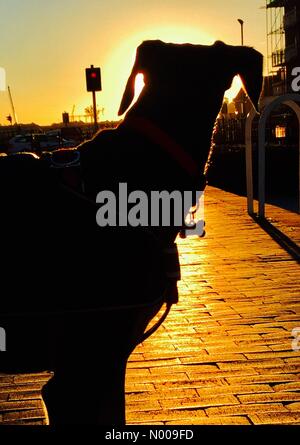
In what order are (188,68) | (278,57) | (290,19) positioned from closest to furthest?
(188,68)
(290,19)
(278,57)

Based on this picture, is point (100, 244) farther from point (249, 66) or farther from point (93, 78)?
point (93, 78)

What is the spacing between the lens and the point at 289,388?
4.45 metres

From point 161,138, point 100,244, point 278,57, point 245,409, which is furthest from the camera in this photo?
point 278,57

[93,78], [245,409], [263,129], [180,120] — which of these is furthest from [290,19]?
[180,120]

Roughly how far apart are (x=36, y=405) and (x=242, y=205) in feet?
31.9

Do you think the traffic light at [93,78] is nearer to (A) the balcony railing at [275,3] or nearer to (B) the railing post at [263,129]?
(B) the railing post at [263,129]

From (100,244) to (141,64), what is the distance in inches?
30.4

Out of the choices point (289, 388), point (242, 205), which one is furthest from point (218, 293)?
point (242, 205)

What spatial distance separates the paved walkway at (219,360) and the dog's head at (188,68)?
1.85 metres

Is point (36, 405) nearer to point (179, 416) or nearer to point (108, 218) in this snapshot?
point (179, 416)

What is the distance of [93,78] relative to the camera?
16031mm

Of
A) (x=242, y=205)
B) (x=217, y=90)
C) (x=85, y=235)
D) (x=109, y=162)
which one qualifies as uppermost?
(x=217, y=90)

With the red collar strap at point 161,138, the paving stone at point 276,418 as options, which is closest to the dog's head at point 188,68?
the red collar strap at point 161,138

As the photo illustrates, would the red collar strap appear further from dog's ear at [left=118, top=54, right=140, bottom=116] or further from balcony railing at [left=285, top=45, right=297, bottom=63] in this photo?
balcony railing at [left=285, top=45, right=297, bottom=63]
